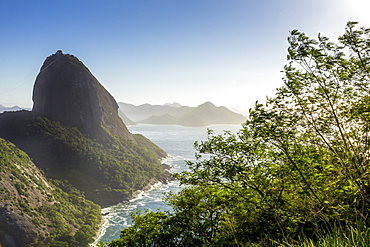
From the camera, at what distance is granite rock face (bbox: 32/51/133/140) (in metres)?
96.8

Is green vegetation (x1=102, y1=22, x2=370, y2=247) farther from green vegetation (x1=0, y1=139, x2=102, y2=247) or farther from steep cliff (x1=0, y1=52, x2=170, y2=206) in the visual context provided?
steep cliff (x1=0, y1=52, x2=170, y2=206)

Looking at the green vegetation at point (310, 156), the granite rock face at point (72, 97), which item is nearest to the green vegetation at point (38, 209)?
the granite rock face at point (72, 97)

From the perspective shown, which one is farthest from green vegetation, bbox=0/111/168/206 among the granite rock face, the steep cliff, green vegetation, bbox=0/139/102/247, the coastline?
green vegetation, bbox=0/139/102/247

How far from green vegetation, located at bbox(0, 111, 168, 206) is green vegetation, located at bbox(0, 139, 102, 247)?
8.94 meters

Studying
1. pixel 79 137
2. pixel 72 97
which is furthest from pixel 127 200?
pixel 72 97

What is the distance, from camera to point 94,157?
8356 centimetres

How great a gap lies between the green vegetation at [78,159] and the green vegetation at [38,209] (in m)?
8.94

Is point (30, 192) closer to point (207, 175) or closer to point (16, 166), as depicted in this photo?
point (16, 166)

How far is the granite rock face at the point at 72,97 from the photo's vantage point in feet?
317

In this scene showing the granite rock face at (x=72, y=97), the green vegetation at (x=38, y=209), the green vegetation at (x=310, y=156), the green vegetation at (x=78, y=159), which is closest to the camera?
the green vegetation at (x=310, y=156)

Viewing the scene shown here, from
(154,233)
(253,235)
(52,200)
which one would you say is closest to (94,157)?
(52,200)

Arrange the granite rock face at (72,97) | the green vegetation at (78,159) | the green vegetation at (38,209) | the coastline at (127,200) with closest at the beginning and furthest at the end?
the green vegetation at (38,209)
the coastline at (127,200)
the green vegetation at (78,159)
the granite rock face at (72,97)

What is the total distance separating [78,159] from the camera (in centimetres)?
7950

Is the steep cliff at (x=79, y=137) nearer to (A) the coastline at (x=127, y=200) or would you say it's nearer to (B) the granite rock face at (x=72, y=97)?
(B) the granite rock face at (x=72, y=97)
